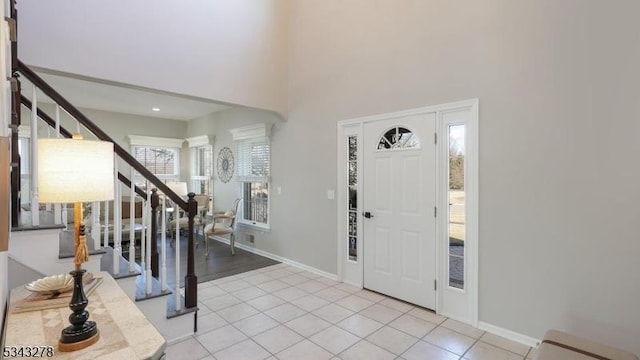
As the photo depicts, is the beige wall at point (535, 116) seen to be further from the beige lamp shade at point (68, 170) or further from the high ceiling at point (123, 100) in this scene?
the beige lamp shade at point (68, 170)

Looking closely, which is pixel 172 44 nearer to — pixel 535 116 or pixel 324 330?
pixel 324 330

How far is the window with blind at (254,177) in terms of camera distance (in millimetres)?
5613

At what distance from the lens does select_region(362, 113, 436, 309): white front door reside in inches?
132

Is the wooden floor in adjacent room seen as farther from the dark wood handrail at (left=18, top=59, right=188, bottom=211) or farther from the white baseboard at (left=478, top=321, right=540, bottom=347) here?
the white baseboard at (left=478, top=321, right=540, bottom=347)

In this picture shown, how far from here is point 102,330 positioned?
1320 millimetres

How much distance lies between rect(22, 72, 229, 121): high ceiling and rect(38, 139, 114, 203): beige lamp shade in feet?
11.1

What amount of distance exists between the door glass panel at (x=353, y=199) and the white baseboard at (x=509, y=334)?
161 cm

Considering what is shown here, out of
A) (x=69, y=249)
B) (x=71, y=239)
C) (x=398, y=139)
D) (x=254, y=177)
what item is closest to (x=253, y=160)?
(x=254, y=177)

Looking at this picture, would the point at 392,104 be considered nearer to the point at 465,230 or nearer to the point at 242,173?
the point at 465,230

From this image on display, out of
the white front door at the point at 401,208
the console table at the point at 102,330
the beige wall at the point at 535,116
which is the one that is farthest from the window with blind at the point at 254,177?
the console table at the point at 102,330

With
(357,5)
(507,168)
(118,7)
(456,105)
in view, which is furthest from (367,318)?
(118,7)

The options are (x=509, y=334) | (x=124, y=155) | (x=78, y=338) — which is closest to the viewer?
(x=78, y=338)

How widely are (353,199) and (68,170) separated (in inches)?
127

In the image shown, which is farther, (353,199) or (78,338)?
(353,199)
